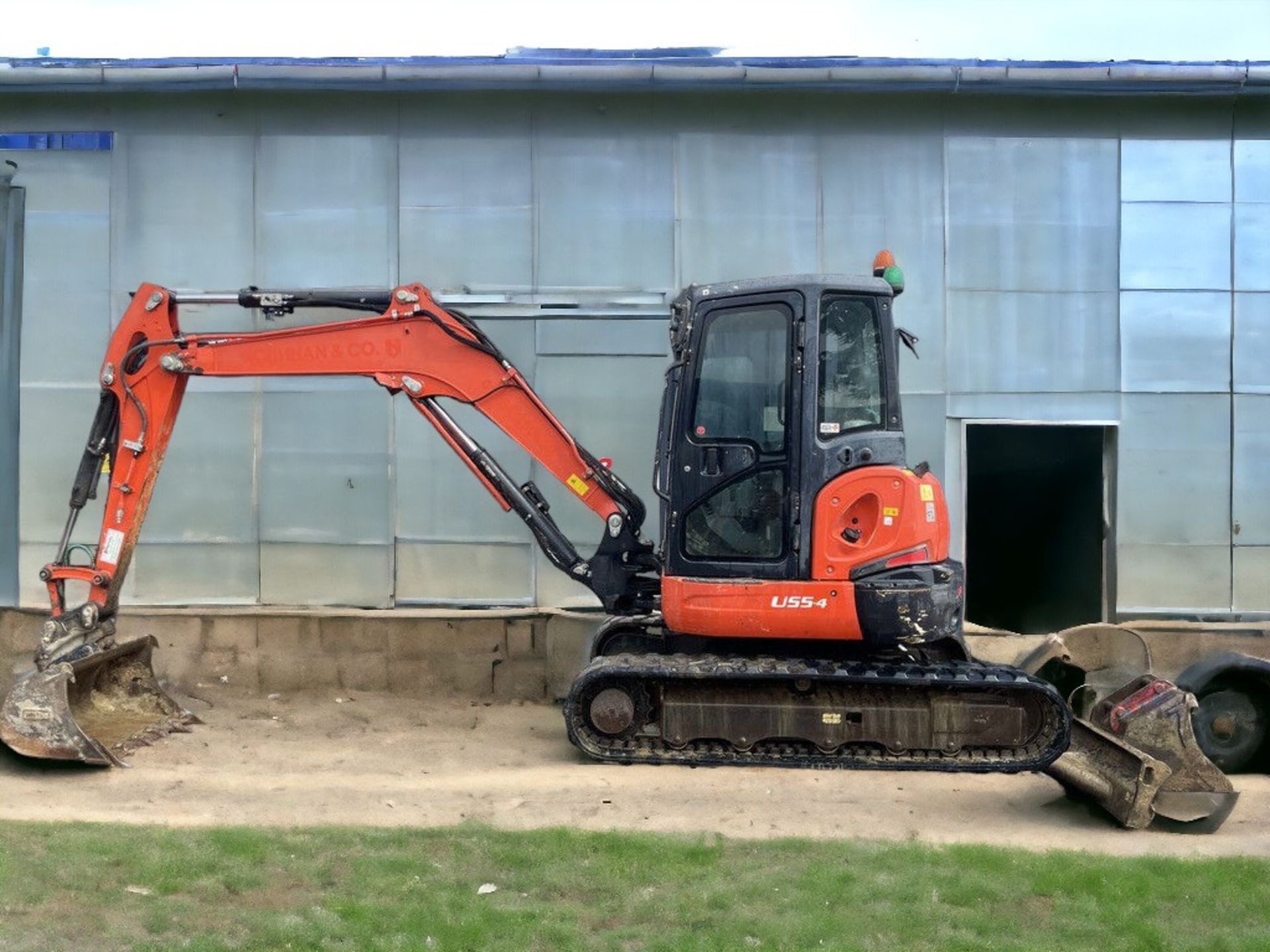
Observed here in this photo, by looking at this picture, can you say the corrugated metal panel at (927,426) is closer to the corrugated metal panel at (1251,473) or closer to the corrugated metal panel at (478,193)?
the corrugated metal panel at (1251,473)

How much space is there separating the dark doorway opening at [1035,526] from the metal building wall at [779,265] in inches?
25.6

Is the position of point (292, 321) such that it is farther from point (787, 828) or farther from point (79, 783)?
point (787, 828)

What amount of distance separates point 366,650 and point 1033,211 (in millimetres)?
6996

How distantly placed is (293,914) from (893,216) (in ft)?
27.2

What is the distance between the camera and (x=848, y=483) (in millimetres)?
8469

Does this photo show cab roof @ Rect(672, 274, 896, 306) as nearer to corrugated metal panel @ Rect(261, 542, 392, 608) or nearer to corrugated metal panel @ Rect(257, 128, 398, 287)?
corrugated metal panel @ Rect(257, 128, 398, 287)

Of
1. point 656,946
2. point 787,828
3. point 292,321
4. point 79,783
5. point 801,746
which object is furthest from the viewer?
point 292,321

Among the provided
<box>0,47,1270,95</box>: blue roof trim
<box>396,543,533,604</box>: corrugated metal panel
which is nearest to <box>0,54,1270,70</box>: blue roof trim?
<box>0,47,1270,95</box>: blue roof trim

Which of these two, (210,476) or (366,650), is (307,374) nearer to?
(210,476)

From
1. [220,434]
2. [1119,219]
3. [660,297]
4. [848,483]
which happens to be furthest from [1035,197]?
[220,434]

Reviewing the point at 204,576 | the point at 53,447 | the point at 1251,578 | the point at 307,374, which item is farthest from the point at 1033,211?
the point at 53,447

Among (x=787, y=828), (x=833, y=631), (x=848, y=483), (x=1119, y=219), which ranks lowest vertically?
(x=787, y=828)

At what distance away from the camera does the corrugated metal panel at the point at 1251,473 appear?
11.8m

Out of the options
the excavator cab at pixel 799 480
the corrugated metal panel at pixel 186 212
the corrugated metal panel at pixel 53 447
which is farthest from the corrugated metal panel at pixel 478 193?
the excavator cab at pixel 799 480
